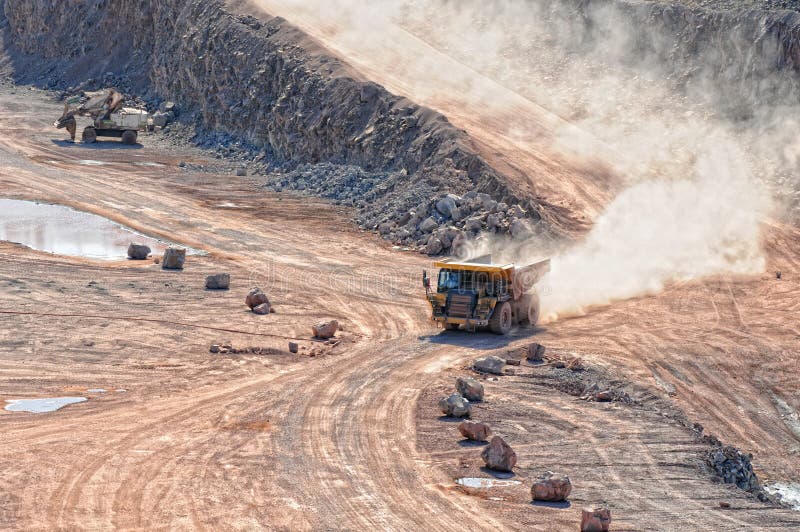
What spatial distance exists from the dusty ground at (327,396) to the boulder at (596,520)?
550 mm

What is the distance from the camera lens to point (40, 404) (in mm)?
24078

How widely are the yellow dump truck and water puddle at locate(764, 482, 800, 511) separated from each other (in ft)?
29.1

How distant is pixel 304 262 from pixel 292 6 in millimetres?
28900

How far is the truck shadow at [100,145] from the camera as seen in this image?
6034 cm

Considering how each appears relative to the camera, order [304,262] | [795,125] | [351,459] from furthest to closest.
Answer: [795,125]
[304,262]
[351,459]

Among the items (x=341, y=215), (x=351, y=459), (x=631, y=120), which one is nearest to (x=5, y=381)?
(x=351, y=459)

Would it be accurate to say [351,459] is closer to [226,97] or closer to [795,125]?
[795,125]

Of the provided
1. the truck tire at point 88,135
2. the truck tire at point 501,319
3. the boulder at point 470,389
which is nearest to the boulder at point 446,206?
the truck tire at point 501,319

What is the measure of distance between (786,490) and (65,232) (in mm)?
28918

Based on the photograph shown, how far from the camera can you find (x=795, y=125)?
5141 cm

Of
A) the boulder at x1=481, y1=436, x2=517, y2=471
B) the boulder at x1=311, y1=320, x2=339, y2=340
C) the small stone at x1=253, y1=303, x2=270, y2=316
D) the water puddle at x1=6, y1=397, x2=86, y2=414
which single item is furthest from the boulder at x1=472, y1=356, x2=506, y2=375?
the water puddle at x1=6, y1=397, x2=86, y2=414

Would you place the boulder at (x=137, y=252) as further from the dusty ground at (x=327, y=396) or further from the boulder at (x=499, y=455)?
the boulder at (x=499, y=455)

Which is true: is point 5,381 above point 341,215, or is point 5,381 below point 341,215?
below

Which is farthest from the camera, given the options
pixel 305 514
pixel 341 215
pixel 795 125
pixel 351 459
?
pixel 795 125
